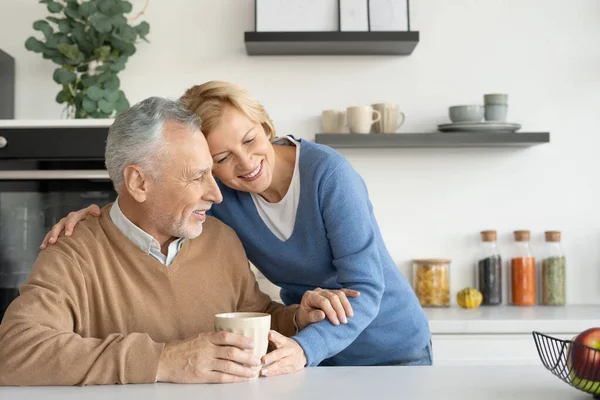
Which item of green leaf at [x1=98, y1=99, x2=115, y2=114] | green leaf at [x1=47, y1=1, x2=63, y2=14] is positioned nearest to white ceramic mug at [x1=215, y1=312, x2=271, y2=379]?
green leaf at [x1=98, y1=99, x2=115, y2=114]

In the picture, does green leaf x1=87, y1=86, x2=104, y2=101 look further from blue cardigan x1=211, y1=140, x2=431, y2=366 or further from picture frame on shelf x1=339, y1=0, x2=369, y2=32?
blue cardigan x1=211, y1=140, x2=431, y2=366

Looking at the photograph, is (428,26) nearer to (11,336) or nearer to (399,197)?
(399,197)

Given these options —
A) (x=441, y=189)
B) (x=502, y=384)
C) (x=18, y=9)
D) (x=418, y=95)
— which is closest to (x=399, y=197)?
(x=441, y=189)

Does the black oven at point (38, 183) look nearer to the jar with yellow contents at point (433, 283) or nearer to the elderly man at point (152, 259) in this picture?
the elderly man at point (152, 259)

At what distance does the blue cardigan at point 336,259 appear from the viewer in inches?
68.4

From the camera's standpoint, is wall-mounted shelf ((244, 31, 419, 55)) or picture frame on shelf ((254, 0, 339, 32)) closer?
wall-mounted shelf ((244, 31, 419, 55))

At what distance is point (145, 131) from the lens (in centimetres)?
173

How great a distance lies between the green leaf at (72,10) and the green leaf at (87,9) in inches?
0.8

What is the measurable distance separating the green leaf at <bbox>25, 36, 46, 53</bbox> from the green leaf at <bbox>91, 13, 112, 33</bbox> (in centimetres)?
23

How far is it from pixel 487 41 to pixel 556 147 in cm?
57

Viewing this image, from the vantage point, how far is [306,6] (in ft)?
11.2

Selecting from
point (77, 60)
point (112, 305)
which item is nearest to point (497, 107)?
point (77, 60)

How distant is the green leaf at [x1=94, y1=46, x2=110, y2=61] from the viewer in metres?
3.19

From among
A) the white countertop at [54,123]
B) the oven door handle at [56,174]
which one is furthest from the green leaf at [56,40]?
the oven door handle at [56,174]
